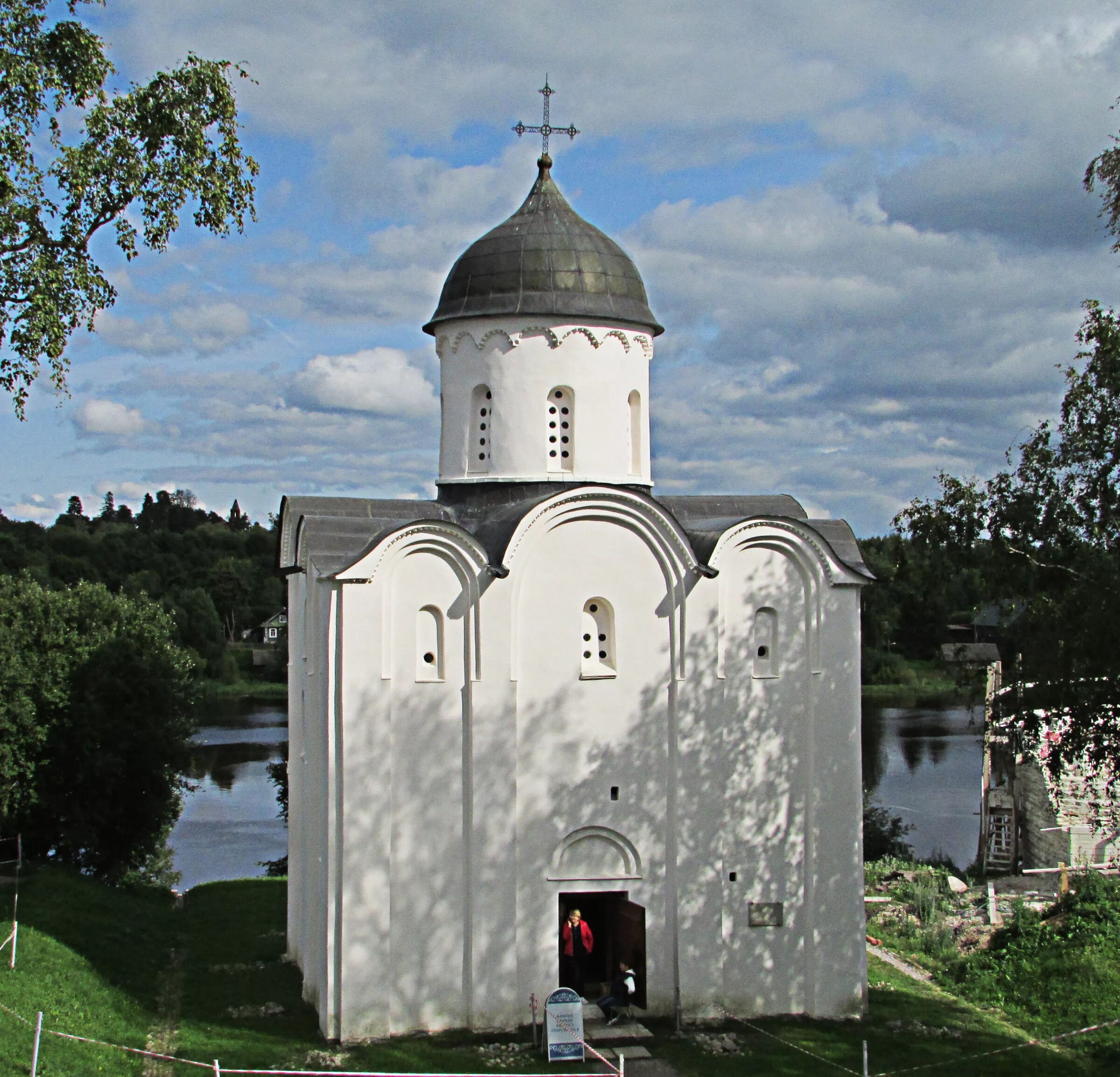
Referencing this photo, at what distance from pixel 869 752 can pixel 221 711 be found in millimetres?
24425

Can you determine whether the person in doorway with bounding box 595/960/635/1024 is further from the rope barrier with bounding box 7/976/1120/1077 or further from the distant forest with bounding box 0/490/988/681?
the distant forest with bounding box 0/490/988/681

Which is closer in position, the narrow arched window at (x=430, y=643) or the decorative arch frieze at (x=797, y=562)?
the narrow arched window at (x=430, y=643)

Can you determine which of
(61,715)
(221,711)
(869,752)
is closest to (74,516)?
(221,711)

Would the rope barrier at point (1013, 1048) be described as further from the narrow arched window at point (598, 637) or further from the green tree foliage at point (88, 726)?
the green tree foliage at point (88, 726)

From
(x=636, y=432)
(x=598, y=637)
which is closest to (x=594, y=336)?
(x=636, y=432)

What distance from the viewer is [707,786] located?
1303 cm

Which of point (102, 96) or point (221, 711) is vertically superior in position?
point (102, 96)

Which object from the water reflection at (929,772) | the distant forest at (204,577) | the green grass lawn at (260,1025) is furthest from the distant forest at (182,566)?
the green grass lawn at (260,1025)

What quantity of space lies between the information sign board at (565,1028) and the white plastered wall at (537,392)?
5201mm

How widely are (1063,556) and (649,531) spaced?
3799mm

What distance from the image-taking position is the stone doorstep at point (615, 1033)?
12094mm

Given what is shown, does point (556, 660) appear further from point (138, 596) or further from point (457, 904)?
point (138, 596)

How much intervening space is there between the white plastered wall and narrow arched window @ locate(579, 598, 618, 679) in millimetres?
1662

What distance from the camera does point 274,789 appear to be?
118 ft
